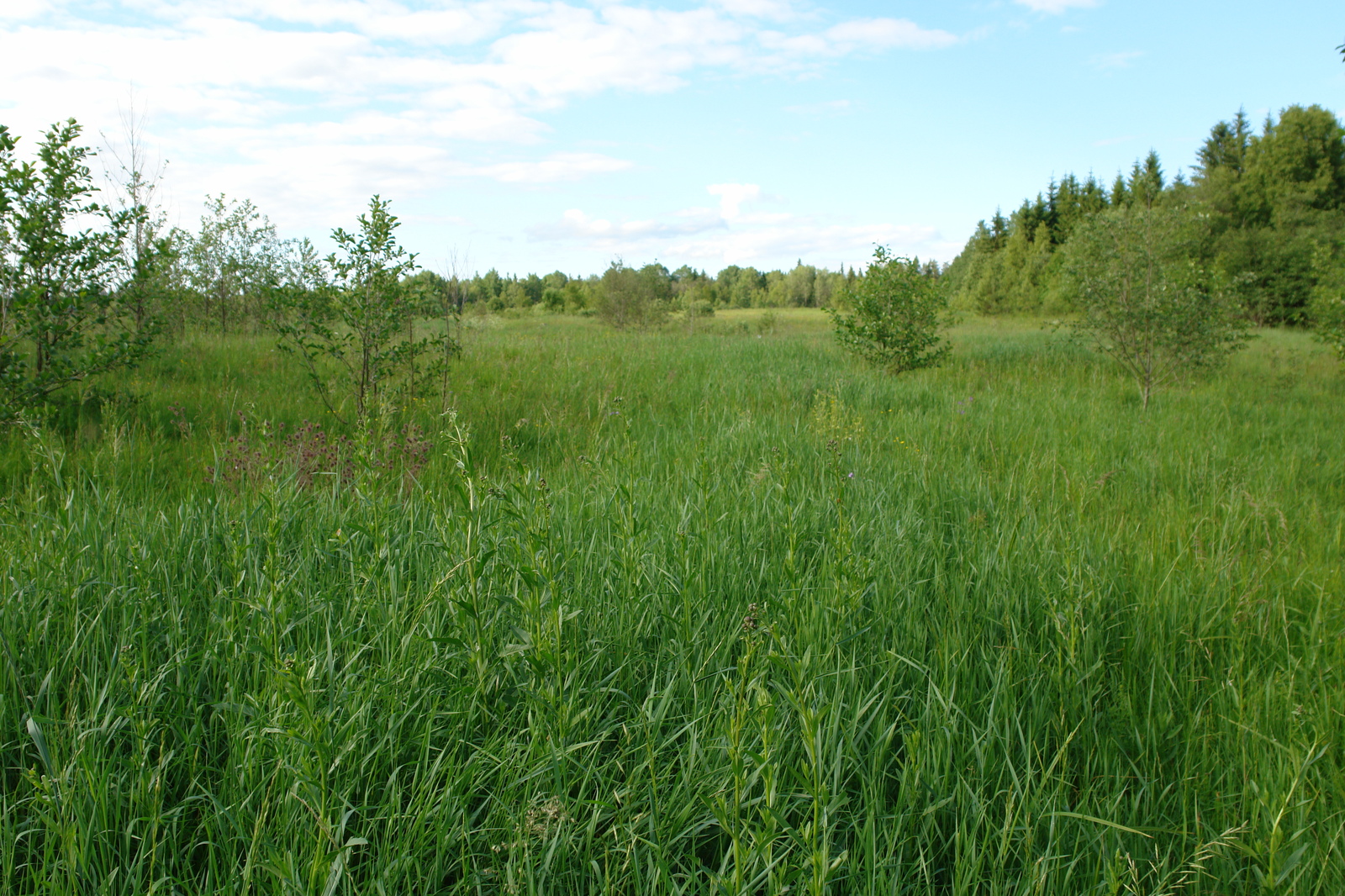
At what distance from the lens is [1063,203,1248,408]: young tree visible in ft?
26.8

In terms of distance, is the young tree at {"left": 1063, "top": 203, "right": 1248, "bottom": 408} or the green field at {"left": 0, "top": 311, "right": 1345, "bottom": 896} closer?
the green field at {"left": 0, "top": 311, "right": 1345, "bottom": 896}

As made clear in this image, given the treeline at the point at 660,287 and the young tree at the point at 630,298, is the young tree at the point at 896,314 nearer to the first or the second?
the treeline at the point at 660,287

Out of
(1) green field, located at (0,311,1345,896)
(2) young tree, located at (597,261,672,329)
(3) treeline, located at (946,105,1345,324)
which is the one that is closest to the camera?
A: (1) green field, located at (0,311,1345,896)

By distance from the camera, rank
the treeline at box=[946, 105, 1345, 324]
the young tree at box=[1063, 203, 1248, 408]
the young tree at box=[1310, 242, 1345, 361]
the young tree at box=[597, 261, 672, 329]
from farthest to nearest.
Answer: the treeline at box=[946, 105, 1345, 324]
the young tree at box=[597, 261, 672, 329]
the young tree at box=[1310, 242, 1345, 361]
the young tree at box=[1063, 203, 1248, 408]

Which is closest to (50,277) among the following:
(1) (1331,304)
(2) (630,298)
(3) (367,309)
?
(3) (367,309)

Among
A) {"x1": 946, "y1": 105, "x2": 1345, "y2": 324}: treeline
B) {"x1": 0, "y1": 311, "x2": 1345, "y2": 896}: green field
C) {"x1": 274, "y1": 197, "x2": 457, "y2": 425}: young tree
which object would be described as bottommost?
{"x1": 0, "y1": 311, "x2": 1345, "y2": 896}: green field

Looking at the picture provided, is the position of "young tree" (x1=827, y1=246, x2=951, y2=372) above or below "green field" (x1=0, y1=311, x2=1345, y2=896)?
above

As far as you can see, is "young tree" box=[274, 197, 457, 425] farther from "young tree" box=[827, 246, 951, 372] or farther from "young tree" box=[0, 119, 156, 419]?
"young tree" box=[827, 246, 951, 372]

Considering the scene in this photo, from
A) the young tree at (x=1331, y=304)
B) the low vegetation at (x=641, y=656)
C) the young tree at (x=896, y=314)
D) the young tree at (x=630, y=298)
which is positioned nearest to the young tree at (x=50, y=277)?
the low vegetation at (x=641, y=656)

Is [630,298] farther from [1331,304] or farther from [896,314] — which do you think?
[1331,304]

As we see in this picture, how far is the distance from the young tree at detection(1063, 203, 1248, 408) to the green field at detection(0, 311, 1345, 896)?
5.36 meters

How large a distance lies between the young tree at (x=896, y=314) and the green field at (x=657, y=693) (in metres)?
7.38

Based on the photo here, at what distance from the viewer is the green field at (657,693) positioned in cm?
135

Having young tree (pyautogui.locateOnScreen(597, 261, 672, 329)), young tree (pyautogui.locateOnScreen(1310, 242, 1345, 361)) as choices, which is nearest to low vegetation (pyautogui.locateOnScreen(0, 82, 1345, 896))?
young tree (pyautogui.locateOnScreen(1310, 242, 1345, 361))
